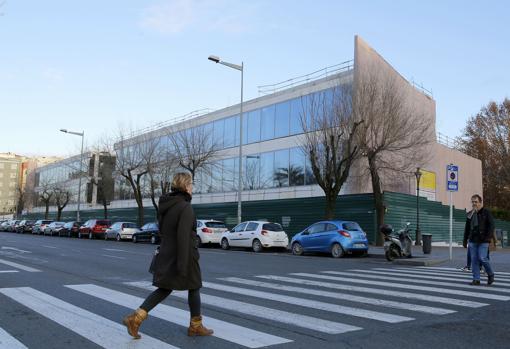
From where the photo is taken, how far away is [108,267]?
45.0ft

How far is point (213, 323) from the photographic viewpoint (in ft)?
20.9

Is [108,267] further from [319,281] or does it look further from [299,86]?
[299,86]

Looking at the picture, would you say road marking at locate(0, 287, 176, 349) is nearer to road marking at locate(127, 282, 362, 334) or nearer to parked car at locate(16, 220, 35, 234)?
road marking at locate(127, 282, 362, 334)

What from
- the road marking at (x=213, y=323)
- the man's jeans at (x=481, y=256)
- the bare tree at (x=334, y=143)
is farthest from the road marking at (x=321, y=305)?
the bare tree at (x=334, y=143)

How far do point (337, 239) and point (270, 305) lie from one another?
39.0ft

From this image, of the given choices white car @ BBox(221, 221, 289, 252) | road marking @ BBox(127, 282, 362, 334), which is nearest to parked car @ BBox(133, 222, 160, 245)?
white car @ BBox(221, 221, 289, 252)

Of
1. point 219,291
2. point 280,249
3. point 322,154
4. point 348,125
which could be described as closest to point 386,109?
point 348,125

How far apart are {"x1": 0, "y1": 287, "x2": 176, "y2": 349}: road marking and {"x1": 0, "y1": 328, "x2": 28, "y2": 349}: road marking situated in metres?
0.66

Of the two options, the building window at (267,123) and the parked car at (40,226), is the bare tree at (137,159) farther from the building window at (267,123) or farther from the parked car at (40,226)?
the parked car at (40,226)

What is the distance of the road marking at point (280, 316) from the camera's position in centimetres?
613

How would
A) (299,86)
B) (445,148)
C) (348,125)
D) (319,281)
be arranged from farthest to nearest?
(445,148) → (299,86) → (348,125) → (319,281)

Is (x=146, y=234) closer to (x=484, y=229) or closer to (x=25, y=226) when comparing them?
(x=484, y=229)

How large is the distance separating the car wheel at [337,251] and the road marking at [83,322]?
1262 cm

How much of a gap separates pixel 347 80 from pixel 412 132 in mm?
4698
